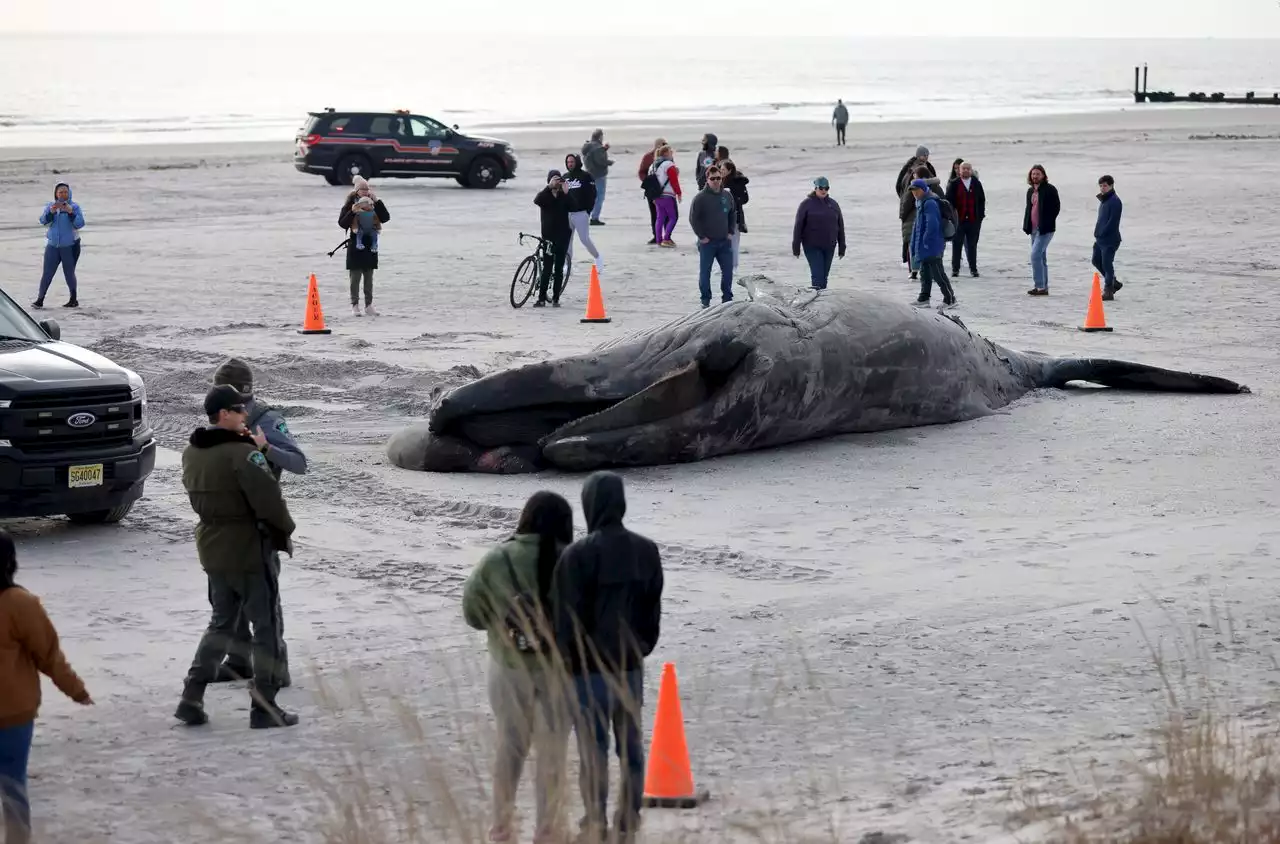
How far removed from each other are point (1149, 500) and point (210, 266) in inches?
699

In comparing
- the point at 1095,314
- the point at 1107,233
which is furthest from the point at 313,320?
the point at 1107,233

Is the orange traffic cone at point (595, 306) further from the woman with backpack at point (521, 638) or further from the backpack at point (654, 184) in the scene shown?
the woman with backpack at point (521, 638)

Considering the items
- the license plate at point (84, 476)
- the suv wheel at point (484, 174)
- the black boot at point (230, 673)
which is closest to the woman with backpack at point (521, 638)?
the black boot at point (230, 673)

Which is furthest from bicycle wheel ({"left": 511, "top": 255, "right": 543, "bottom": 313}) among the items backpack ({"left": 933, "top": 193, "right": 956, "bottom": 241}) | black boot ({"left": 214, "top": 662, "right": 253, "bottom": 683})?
black boot ({"left": 214, "top": 662, "right": 253, "bottom": 683})

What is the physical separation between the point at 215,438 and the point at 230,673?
124 cm

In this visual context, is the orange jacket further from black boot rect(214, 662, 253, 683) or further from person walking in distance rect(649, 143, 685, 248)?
person walking in distance rect(649, 143, 685, 248)

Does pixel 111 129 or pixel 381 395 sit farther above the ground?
pixel 111 129

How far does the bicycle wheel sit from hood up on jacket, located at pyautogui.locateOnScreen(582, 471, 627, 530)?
51.4 feet

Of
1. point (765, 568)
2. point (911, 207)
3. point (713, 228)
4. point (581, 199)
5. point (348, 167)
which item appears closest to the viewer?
point (765, 568)

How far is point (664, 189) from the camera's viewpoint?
1120 inches

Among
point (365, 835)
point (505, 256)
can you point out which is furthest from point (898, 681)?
point (505, 256)

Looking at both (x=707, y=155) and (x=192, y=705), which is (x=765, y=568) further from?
(x=707, y=155)

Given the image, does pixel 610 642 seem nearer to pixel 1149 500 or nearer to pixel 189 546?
pixel 189 546

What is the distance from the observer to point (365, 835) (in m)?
5.61
